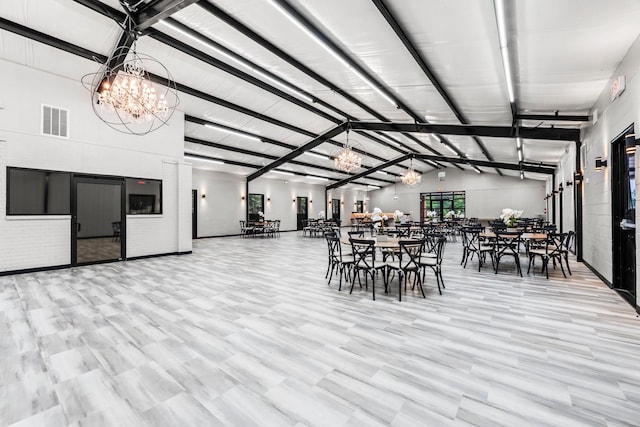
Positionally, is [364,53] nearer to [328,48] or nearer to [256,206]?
[328,48]

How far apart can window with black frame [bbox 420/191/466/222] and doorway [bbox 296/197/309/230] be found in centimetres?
777

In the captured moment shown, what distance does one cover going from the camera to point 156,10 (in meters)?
3.89

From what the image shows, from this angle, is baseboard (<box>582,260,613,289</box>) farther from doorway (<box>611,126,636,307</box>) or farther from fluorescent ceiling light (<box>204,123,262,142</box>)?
fluorescent ceiling light (<box>204,123,262,142</box>)

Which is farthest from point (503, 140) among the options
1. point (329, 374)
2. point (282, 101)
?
point (329, 374)

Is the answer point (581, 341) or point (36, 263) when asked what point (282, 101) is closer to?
point (36, 263)

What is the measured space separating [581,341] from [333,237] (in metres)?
3.22

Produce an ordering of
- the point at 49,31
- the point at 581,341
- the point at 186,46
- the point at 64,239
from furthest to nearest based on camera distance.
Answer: the point at 64,239 < the point at 186,46 < the point at 49,31 < the point at 581,341

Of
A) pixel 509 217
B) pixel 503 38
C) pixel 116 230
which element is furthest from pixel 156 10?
pixel 509 217

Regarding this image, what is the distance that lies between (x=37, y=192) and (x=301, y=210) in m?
13.6

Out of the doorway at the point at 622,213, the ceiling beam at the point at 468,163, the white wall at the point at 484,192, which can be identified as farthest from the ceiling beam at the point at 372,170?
the doorway at the point at 622,213

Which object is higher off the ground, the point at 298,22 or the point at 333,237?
the point at 298,22

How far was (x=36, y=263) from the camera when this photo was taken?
18.7 ft

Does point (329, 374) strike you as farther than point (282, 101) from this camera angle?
No

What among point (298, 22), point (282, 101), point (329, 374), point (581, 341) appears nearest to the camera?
point (329, 374)
